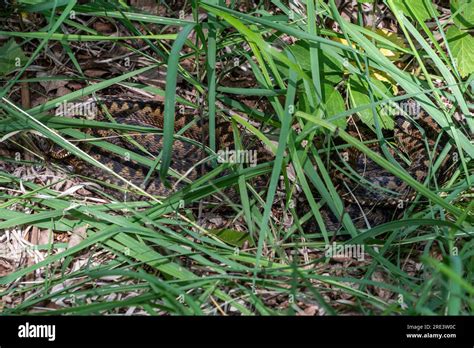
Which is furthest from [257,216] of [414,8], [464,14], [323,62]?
[464,14]

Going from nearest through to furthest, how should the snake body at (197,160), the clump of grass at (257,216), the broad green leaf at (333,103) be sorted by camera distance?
the clump of grass at (257,216) < the broad green leaf at (333,103) < the snake body at (197,160)

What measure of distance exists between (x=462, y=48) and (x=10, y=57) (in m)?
3.61

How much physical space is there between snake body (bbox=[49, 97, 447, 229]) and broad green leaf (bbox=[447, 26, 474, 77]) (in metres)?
0.66

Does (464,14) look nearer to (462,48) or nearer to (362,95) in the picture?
(462,48)

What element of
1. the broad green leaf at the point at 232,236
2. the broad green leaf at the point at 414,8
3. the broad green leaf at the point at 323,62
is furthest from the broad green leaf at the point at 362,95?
the broad green leaf at the point at 232,236

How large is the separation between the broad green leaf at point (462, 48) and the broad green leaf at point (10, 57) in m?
3.46

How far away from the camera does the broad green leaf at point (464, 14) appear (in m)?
5.47

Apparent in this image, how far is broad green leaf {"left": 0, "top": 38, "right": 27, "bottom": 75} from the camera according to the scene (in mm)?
5504

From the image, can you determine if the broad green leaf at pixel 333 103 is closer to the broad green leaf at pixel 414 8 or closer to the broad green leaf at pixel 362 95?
the broad green leaf at pixel 362 95

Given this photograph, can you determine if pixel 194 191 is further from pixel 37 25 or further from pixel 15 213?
pixel 37 25

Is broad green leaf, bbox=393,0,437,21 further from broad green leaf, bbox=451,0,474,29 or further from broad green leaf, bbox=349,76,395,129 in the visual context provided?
broad green leaf, bbox=349,76,395,129

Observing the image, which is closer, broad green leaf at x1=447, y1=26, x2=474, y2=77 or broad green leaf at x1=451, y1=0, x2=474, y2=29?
broad green leaf at x1=447, y1=26, x2=474, y2=77

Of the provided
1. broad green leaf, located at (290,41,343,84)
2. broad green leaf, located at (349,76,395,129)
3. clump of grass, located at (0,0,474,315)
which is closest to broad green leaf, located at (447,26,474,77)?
clump of grass, located at (0,0,474,315)

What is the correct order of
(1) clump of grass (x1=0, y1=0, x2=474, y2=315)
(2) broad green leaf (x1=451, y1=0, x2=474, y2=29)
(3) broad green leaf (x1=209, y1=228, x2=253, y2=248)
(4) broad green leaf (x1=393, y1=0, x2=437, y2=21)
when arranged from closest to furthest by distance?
1. (1) clump of grass (x1=0, y1=0, x2=474, y2=315)
2. (3) broad green leaf (x1=209, y1=228, x2=253, y2=248)
3. (4) broad green leaf (x1=393, y1=0, x2=437, y2=21)
4. (2) broad green leaf (x1=451, y1=0, x2=474, y2=29)
